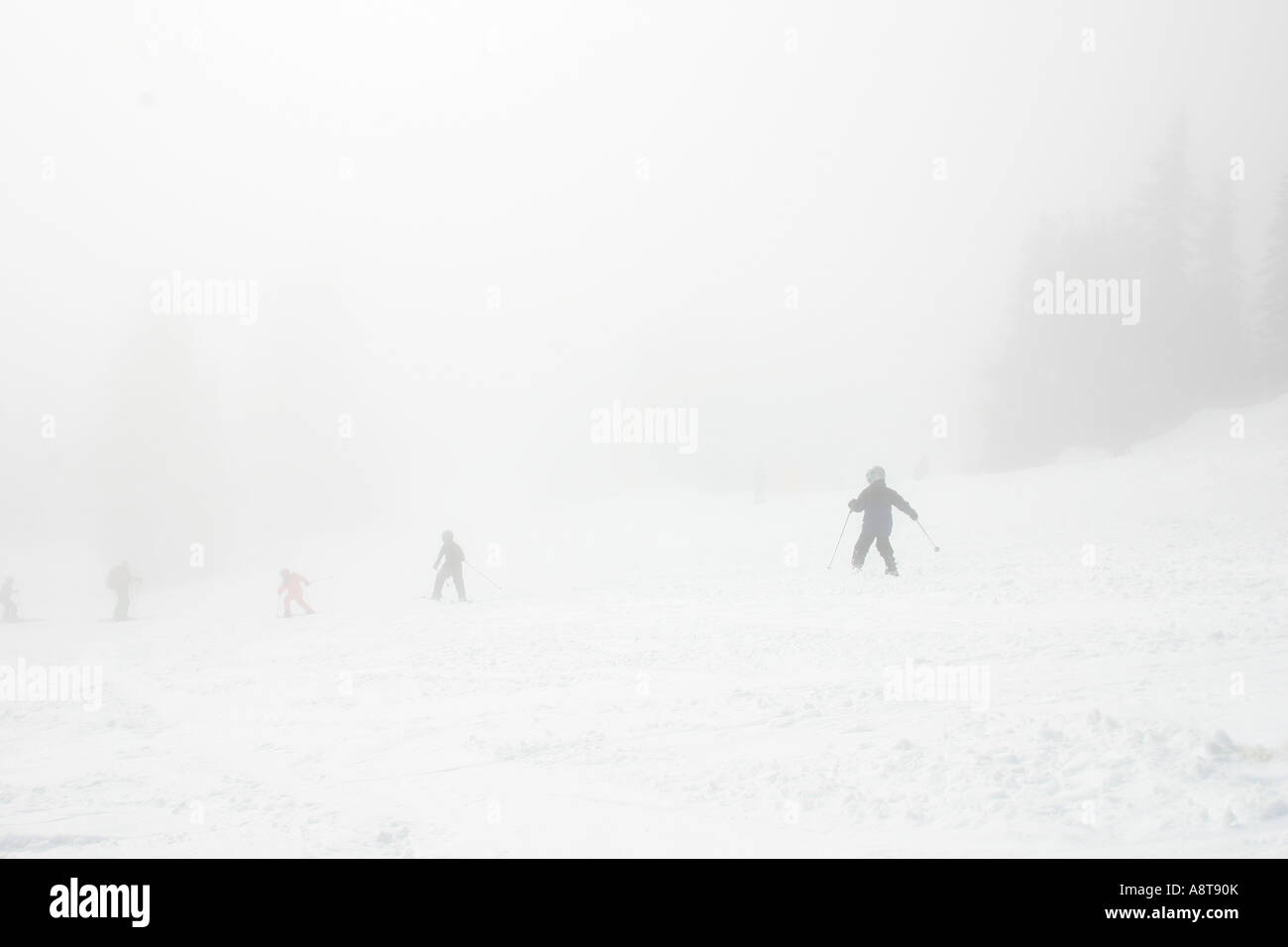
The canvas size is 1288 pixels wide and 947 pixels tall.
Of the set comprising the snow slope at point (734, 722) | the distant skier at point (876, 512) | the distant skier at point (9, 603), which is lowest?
the distant skier at point (9, 603)

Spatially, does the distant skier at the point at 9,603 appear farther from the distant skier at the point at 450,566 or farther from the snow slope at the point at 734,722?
the distant skier at the point at 450,566

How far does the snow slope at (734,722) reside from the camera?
213 inches

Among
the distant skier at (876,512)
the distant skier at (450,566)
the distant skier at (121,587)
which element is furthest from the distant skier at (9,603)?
the distant skier at (876,512)

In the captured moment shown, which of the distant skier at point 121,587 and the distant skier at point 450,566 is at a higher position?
the distant skier at point 450,566

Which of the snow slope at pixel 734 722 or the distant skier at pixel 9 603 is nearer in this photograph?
the snow slope at pixel 734 722

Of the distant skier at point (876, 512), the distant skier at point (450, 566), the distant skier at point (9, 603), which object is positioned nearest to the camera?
the distant skier at point (876, 512)

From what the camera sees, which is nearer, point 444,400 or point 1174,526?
point 1174,526

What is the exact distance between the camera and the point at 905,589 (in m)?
12.8

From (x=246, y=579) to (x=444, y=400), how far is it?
54.4m

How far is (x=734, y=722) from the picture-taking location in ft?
24.4

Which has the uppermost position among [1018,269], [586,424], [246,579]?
[1018,269]
